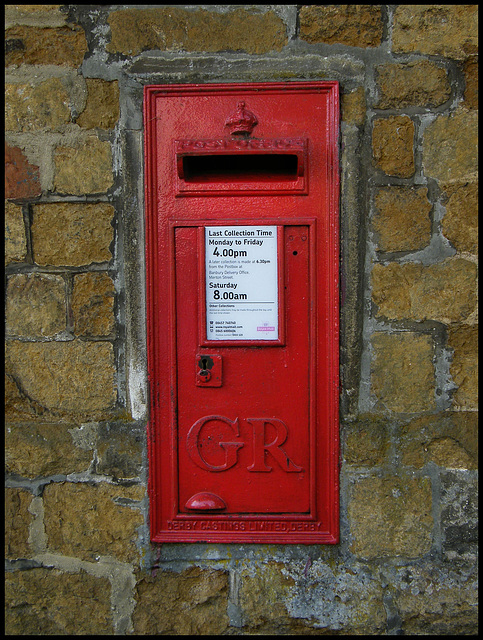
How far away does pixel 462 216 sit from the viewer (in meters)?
1.63

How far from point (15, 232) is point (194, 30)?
1.01 metres

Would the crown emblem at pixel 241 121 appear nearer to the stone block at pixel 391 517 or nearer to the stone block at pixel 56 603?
the stone block at pixel 391 517

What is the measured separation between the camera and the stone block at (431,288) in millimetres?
1640

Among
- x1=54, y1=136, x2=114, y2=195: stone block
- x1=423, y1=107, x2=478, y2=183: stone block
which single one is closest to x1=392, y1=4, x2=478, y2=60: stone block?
x1=423, y1=107, x2=478, y2=183: stone block

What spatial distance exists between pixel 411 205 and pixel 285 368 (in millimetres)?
761

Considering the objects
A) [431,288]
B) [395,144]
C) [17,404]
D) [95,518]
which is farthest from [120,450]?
[395,144]

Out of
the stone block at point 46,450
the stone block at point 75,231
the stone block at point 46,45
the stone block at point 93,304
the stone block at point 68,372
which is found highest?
the stone block at point 46,45

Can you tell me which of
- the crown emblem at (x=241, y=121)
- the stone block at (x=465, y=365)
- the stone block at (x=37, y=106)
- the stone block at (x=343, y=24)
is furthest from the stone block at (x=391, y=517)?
the stone block at (x=37, y=106)

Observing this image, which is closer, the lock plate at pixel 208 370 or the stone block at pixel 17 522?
the lock plate at pixel 208 370

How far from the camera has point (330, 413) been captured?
1.64m

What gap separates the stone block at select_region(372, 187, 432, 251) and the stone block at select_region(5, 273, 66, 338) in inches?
48.9

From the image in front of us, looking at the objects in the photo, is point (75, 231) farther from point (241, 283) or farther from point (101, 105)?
point (241, 283)

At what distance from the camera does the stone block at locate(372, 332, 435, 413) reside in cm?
165

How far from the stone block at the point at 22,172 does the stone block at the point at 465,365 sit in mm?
1661
